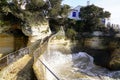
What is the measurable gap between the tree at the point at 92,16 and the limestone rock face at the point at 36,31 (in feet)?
29.8

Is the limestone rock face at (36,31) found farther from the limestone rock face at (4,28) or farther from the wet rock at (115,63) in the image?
the wet rock at (115,63)

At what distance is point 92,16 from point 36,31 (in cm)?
1159

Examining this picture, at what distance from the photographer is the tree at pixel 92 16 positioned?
114 feet

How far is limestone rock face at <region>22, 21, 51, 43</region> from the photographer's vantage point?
2557cm

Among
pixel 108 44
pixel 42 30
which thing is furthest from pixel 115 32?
pixel 42 30

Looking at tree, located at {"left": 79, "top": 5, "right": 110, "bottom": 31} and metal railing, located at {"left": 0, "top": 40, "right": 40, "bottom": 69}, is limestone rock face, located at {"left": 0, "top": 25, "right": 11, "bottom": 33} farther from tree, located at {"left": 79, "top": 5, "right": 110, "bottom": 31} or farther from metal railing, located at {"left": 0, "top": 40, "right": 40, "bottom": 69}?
tree, located at {"left": 79, "top": 5, "right": 110, "bottom": 31}

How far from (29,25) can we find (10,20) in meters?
1.98

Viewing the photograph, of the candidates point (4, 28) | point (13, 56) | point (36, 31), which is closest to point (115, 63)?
point (36, 31)

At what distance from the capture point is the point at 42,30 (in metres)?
27.0

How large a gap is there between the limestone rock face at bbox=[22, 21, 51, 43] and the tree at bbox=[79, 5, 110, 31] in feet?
29.8

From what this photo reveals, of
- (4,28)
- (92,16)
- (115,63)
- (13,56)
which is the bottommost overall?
(115,63)

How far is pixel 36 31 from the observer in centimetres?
2611

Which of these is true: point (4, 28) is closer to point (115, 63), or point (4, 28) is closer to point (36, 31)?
point (36, 31)

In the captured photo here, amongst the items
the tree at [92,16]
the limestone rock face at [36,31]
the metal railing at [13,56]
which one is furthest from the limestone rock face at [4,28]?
the tree at [92,16]
